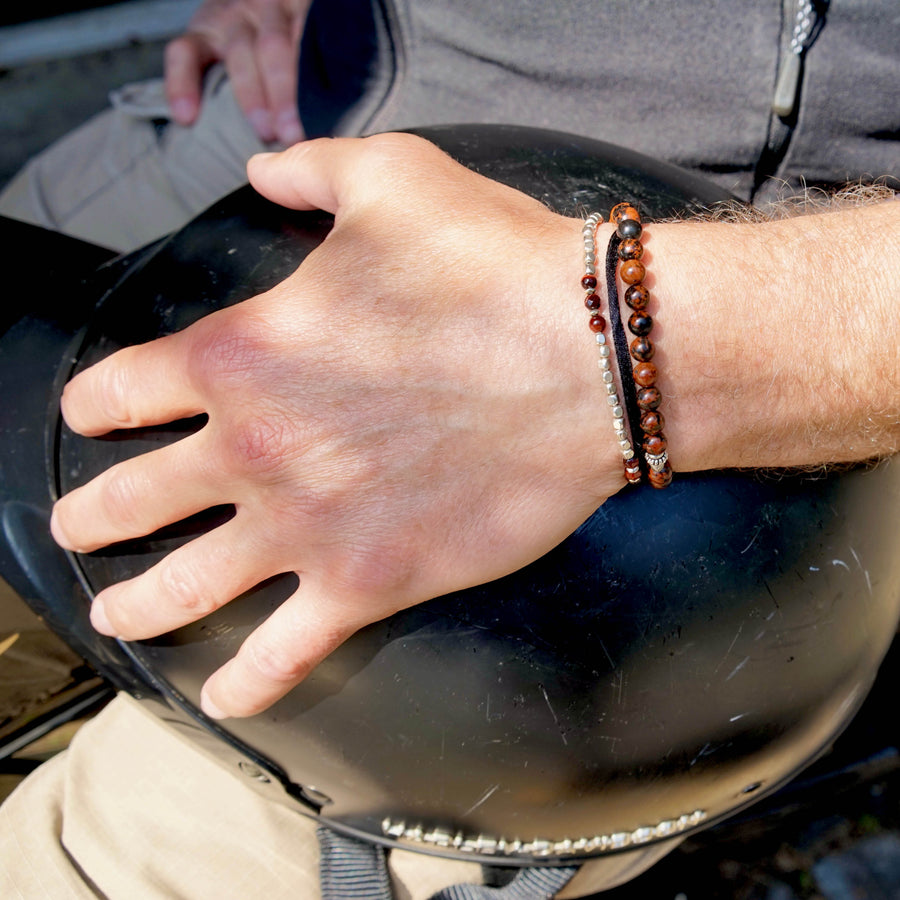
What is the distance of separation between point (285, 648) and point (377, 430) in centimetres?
19

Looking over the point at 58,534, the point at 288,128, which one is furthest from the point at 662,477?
the point at 288,128

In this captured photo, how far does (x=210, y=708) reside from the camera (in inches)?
28.0

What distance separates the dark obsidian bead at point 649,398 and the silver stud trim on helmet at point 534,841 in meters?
0.44

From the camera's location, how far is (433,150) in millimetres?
731

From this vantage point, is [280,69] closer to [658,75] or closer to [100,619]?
[658,75]

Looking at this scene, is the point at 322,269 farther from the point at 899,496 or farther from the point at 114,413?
the point at 899,496

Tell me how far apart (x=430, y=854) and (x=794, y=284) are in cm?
64

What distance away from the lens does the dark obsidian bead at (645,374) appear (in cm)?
63

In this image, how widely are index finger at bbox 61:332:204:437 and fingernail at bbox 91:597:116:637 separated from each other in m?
0.15

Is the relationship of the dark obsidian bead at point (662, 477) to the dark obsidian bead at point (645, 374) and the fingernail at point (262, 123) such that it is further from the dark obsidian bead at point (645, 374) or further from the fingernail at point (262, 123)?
the fingernail at point (262, 123)

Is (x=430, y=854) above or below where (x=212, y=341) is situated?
below

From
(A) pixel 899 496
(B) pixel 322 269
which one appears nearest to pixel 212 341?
(B) pixel 322 269

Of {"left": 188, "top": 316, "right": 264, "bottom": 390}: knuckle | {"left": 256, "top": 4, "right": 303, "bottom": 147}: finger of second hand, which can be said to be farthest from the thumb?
{"left": 256, "top": 4, "right": 303, "bottom": 147}: finger of second hand

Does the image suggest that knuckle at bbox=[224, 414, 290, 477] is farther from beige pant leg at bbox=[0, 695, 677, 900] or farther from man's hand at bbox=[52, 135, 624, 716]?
beige pant leg at bbox=[0, 695, 677, 900]
